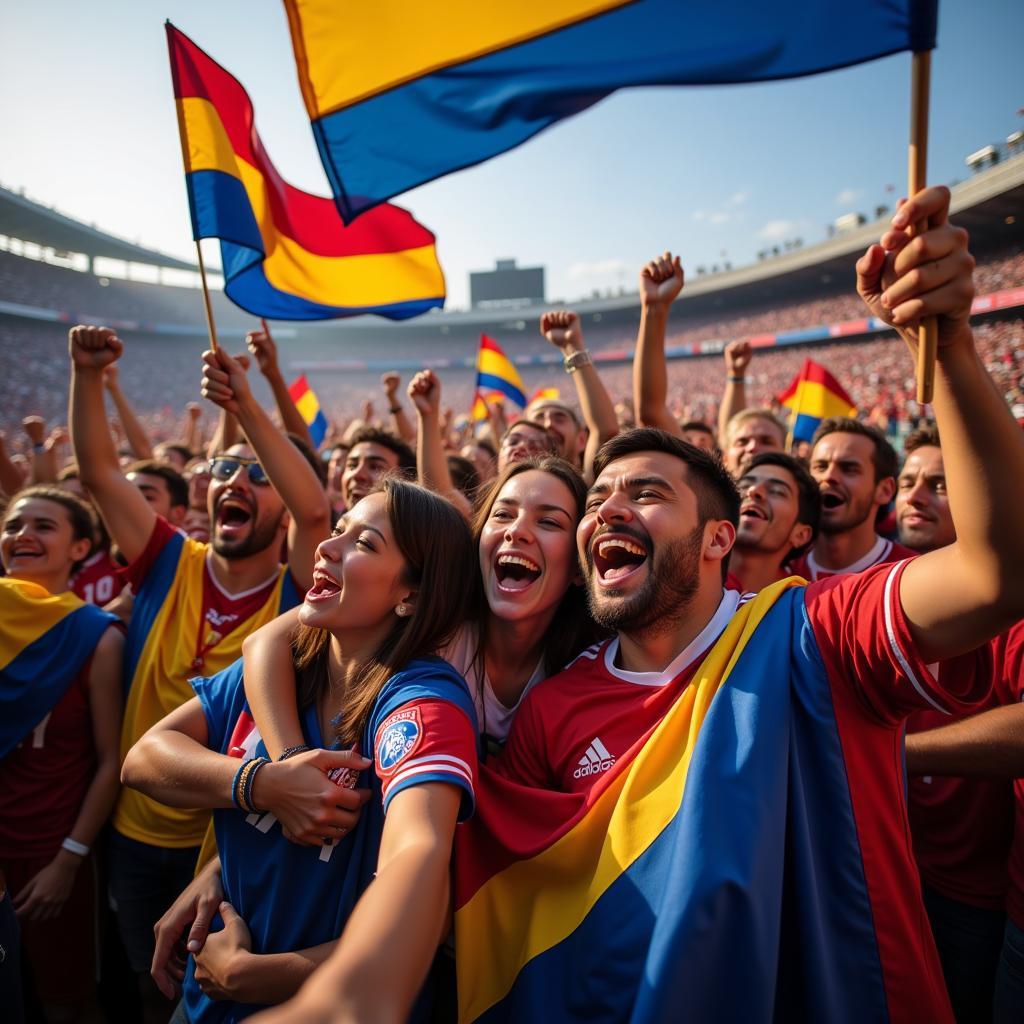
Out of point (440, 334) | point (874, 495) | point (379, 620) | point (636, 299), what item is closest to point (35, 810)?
point (379, 620)

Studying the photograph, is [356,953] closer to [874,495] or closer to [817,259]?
[874,495]

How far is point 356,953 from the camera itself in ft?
3.49

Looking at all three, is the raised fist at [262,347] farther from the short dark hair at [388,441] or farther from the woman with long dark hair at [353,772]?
the woman with long dark hair at [353,772]

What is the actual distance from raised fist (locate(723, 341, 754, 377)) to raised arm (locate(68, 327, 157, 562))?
13.2 feet

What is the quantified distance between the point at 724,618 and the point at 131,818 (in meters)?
2.68

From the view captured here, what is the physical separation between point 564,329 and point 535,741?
2709 mm

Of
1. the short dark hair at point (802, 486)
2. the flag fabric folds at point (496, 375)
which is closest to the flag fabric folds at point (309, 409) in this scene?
the flag fabric folds at point (496, 375)

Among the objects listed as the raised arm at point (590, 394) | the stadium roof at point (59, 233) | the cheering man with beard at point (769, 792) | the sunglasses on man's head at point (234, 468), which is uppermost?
the stadium roof at point (59, 233)

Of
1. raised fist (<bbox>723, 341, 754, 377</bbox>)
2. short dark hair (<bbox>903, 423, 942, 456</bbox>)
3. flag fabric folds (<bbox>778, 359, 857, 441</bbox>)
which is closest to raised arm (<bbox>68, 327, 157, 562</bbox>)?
raised fist (<bbox>723, 341, 754, 377</bbox>)

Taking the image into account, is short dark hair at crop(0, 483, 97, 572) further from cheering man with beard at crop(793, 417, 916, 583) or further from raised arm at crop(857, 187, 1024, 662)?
cheering man with beard at crop(793, 417, 916, 583)

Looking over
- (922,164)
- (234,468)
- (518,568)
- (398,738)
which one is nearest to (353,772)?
(398,738)

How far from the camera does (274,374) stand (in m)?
4.16

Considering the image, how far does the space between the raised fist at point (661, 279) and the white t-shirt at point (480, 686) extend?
6.48 feet

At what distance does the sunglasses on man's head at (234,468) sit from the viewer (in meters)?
3.14
